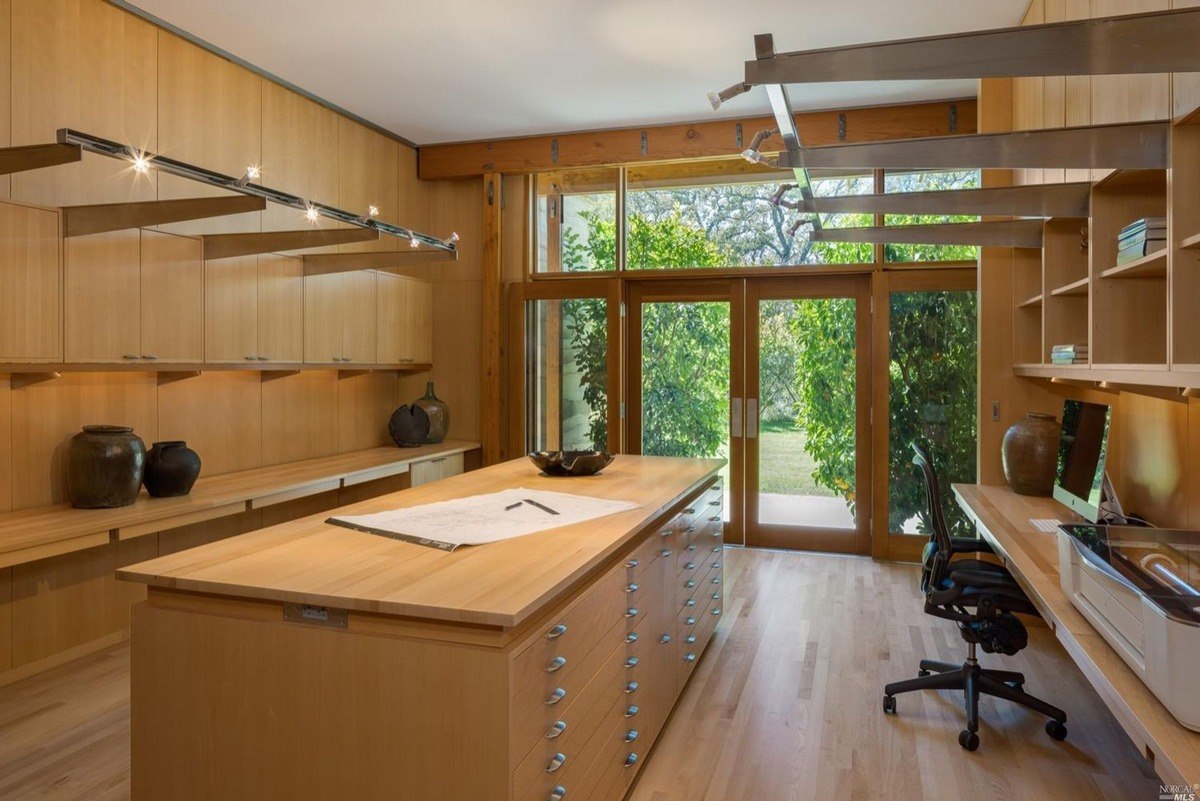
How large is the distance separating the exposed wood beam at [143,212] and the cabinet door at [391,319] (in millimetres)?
2188

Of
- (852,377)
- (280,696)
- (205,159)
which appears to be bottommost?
(280,696)

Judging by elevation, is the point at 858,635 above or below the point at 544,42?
below

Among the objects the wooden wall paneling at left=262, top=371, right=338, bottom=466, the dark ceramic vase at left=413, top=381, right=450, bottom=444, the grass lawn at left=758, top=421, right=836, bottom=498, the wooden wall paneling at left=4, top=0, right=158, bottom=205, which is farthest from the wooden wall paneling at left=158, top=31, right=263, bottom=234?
the grass lawn at left=758, top=421, right=836, bottom=498

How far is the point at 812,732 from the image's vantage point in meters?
2.96

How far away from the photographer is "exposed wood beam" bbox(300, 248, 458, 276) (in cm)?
488

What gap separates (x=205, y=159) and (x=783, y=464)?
4289mm

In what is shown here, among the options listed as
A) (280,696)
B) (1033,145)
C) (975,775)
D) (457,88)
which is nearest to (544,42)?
(457,88)

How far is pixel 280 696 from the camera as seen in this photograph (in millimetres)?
1755

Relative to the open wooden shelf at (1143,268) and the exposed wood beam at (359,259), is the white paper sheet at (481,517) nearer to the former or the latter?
the open wooden shelf at (1143,268)

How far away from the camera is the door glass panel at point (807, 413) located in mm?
5641

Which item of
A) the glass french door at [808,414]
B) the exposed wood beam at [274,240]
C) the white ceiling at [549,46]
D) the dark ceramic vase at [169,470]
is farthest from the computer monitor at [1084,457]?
the dark ceramic vase at [169,470]

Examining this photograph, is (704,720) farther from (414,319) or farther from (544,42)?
(414,319)

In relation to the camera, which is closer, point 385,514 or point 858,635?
point 385,514

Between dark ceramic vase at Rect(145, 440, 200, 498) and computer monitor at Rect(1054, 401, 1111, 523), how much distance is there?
4041 mm
